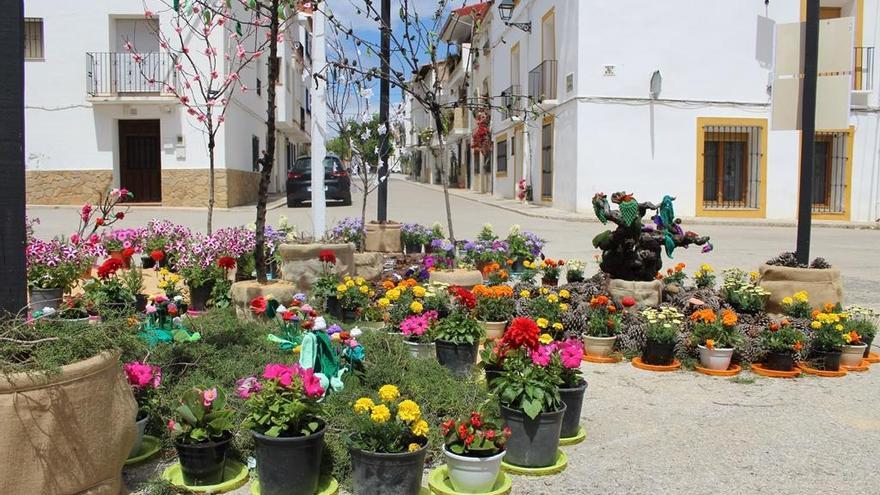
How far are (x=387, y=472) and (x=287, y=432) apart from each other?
1.47 feet

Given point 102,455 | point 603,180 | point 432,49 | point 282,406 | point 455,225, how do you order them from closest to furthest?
point 102,455
point 282,406
point 432,49
point 455,225
point 603,180

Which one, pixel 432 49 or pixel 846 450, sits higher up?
pixel 432 49

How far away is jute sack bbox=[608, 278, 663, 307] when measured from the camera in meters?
6.47

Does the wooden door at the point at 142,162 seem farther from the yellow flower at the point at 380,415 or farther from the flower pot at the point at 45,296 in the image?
the yellow flower at the point at 380,415

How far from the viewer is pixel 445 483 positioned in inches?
133

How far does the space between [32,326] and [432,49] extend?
5.14 meters

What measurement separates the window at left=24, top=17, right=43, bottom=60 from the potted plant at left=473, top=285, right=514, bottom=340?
729 inches

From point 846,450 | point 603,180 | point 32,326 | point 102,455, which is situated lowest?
point 846,450

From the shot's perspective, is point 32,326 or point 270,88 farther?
point 270,88

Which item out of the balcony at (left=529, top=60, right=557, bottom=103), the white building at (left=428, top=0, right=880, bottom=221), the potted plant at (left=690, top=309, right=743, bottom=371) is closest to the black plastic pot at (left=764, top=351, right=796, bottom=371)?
the potted plant at (left=690, top=309, right=743, bottom=371)

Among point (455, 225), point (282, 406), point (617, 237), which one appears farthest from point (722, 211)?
point (282, 406)

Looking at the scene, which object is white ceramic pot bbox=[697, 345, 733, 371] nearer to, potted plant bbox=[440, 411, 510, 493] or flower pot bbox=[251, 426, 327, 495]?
potted plant bbox=[440, 411, 510, 493]

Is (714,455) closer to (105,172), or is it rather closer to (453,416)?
(453,416)

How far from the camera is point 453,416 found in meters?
4.04
